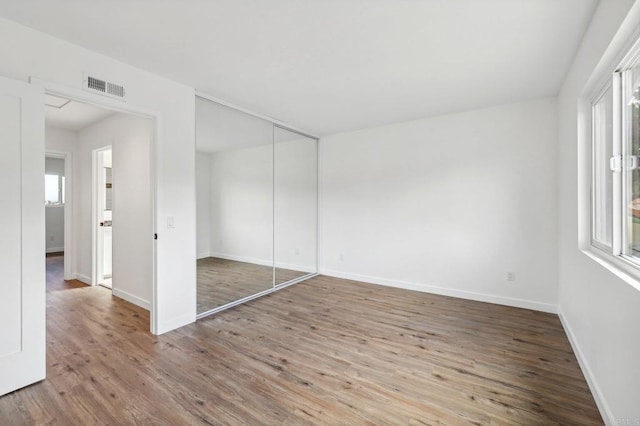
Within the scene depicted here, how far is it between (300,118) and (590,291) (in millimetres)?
3669

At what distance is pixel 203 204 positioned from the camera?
11.4 ft

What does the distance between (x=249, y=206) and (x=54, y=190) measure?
7.06 meters

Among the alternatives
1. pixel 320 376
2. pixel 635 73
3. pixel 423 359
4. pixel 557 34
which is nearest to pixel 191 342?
pixel 320 376

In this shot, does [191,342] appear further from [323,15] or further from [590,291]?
[590,291]

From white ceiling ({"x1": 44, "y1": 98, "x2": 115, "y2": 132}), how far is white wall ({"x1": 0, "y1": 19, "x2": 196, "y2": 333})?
1495 mm

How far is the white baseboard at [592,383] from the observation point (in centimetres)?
162

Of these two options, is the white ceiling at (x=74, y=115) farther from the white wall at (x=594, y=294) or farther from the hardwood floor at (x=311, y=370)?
the white wall at (x=594, y=294)

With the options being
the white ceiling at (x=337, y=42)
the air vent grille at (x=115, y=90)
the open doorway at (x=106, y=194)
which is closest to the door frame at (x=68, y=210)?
the open doorway at (x=106, y=194)

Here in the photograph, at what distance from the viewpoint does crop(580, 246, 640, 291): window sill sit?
143cm

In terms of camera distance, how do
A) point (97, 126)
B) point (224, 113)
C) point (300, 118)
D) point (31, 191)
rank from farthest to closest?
point (97, 126) → point (300, 118) → point (224, 113) → point (31, 191)

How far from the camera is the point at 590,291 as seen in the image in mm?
1999

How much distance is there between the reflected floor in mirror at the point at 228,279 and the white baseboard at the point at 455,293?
1087mm

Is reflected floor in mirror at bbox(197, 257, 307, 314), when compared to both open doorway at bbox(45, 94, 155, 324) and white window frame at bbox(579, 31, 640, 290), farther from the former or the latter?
white window frame at bbox(579, 31, 640, 290)

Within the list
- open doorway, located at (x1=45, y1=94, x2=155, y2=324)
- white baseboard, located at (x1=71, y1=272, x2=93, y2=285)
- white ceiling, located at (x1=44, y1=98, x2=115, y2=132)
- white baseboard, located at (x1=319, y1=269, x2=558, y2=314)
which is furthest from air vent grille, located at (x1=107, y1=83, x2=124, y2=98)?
white baseboard, located at (x1=319, y1=269, x2=558, y2=314)
